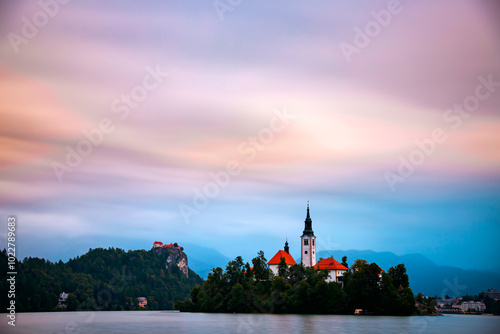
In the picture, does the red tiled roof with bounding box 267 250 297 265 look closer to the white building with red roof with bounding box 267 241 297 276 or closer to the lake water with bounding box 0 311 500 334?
the white building with red roof with bounding box 267 241 297 276

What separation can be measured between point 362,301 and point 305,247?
36.2 meters

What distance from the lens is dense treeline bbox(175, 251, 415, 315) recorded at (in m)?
112

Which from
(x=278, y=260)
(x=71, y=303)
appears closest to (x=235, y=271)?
(x=278, y=260)

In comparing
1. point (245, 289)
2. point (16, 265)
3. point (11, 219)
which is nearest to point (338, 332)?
point (11, 219)

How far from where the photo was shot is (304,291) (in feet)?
387

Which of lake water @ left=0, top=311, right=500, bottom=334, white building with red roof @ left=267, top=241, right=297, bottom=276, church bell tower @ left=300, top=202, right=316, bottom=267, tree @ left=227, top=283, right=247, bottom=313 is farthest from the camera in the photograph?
church bell tower @ left=300, top=202, right=316, bottom=267

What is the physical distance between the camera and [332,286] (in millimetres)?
115812

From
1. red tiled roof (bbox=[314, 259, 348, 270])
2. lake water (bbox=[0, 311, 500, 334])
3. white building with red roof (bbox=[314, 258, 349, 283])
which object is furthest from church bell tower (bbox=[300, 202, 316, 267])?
lake water (bbox=[0, 311, 500, 334])

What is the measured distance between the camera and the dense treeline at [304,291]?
112m

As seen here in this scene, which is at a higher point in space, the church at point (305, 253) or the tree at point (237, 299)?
the church at point (305, 253)

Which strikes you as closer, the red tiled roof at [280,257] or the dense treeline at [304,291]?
the dense treeline at [304,291]

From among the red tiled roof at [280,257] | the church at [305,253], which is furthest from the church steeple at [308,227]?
the red tiled roof at [280,257]

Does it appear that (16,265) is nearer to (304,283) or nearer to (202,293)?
(202,293)

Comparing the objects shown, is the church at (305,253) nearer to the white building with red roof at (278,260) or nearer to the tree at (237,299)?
the white building with red roof at (278,260)
